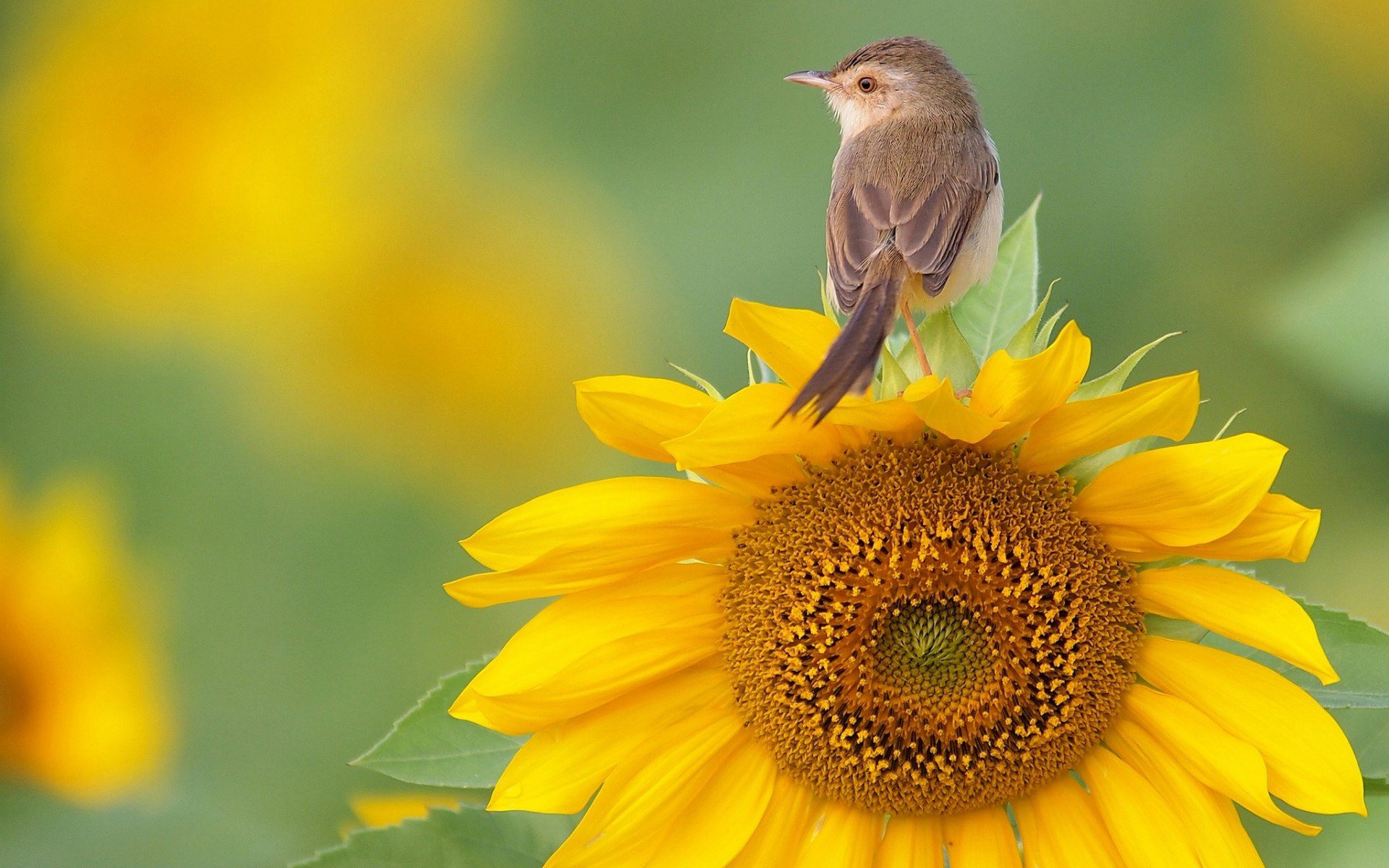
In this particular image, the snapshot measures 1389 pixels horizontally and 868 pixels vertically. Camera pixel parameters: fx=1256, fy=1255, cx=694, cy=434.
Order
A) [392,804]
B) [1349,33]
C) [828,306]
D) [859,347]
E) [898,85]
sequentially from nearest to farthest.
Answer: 1. [859,347]
2. [828,306]
3. [392,804]
4. [898,85]
5. [1349,33]

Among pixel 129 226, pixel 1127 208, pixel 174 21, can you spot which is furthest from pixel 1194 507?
pixel 174 21

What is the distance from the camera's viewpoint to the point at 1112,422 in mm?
810

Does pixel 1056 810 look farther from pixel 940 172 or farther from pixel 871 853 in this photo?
pixel 940 172

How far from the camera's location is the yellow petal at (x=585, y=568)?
853 mm

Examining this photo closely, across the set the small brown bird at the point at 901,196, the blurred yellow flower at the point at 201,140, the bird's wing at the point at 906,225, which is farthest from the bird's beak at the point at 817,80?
the blurred yellow flower at the point at 201,140

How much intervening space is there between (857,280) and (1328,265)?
607mm

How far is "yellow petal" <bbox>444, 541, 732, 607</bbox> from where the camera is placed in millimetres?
853

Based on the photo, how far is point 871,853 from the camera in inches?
36.0

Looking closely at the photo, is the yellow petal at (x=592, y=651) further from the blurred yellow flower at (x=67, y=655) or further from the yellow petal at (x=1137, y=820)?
the blurred yellow flower at (x=67, y=655)

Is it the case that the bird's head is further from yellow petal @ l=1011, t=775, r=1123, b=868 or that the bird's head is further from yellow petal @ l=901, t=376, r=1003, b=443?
yellow petal @ l=1011, t=775, r=1123, b=868

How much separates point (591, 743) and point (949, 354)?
37cm

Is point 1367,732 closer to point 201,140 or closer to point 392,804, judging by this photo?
point 392,804

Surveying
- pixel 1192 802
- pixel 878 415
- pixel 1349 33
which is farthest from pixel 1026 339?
pixel 1349 33

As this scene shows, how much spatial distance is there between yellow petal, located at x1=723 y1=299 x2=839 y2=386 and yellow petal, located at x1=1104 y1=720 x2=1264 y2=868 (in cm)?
35
